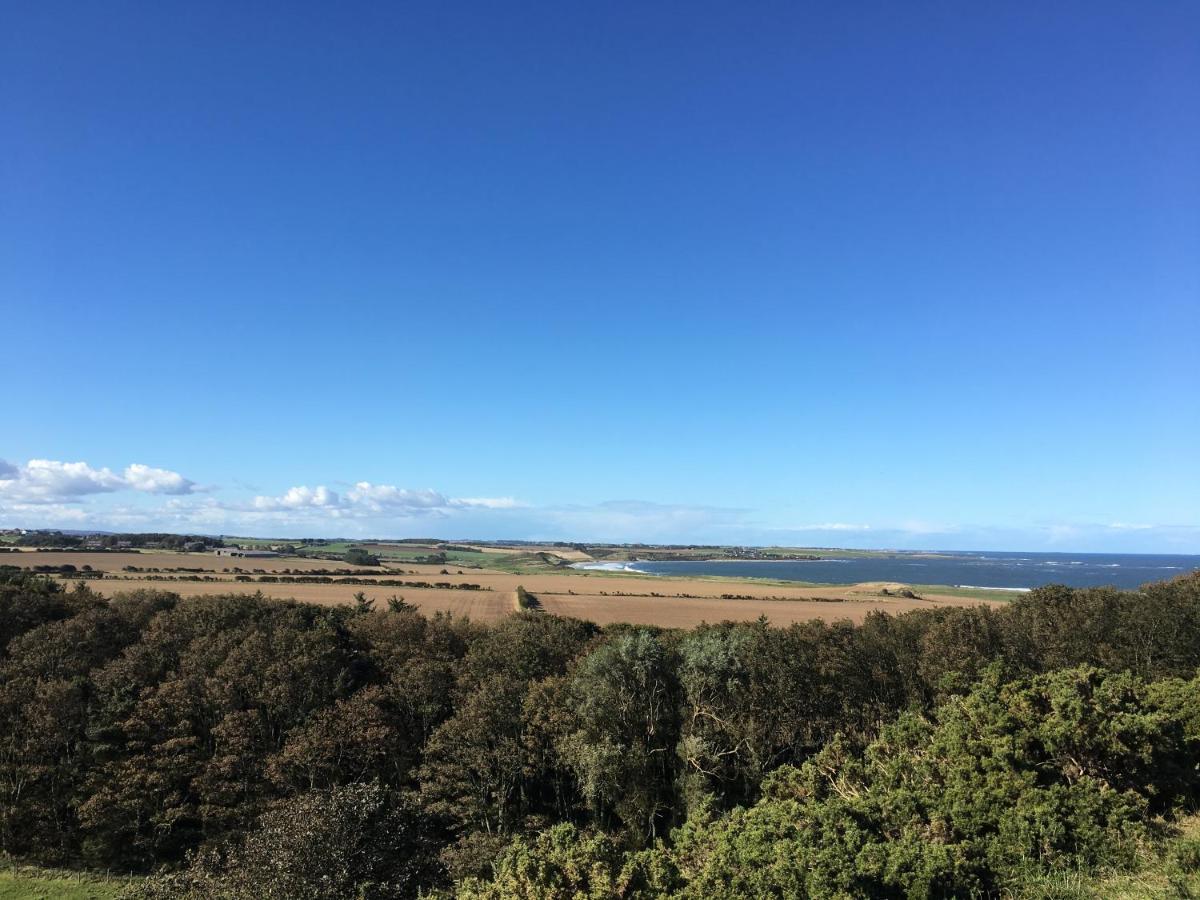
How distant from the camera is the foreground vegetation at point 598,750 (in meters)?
16.1

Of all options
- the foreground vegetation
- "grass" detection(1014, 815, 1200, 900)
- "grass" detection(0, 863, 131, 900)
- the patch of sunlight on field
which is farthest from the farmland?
"grass" detection(1014, 815, 1200, 900)

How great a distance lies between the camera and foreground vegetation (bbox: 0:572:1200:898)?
16.1 metres

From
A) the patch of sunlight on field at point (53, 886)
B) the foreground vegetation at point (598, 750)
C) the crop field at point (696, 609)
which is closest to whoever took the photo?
the foreground vegetation at point (598, 750)

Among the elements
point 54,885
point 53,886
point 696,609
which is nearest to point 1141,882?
point 53,886

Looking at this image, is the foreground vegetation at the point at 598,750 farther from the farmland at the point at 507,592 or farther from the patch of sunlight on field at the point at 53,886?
the farmland at the point at 507,592

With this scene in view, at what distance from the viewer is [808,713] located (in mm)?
37281

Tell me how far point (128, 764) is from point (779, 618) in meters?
59.7

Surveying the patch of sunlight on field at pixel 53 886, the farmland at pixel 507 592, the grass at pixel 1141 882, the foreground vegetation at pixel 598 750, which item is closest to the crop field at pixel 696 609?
the farmland at pixel 507 592

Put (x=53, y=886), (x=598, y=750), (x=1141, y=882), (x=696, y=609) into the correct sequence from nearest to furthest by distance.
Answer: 1. (x=1141, y=882)
2. (x=53, y=886)
3. (x=598, y=750)
4. (x=696, y=609)

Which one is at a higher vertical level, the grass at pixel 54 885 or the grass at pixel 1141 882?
the grass at pixel 1141 882

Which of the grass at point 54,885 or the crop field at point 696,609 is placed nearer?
the grass at point 54,885

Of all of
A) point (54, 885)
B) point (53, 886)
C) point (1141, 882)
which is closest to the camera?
point (1141, 882)

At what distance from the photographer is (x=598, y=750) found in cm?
3144

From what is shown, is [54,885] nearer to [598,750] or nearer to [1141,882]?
[598,750]
